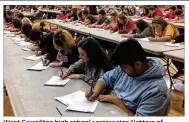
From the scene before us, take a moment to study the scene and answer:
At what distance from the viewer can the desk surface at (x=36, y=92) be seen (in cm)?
100

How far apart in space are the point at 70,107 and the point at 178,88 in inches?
58.6

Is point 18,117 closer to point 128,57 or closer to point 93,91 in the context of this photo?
point 93,91

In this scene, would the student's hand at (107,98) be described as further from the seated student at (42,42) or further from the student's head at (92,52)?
the seated student at (42,42)

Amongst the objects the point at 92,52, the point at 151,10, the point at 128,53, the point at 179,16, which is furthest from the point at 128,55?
the point at 151,10

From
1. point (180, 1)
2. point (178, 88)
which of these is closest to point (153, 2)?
point (180, 1)

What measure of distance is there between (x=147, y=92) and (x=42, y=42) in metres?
1.60

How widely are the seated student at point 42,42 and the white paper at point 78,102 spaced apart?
1.02m

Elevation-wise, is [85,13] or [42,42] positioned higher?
[85,13]

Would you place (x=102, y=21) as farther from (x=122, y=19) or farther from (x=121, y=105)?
(x=121, y=105)

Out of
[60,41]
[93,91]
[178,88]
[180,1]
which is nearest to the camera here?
[93,91]

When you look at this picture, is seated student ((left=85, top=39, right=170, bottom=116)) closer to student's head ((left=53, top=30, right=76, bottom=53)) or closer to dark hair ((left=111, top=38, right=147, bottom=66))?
dark hair ((left=111, top=38, right=147, bottom=66))

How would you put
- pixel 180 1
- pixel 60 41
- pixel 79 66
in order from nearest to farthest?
1. pixel 180 1
2. pixel 79 66
3. pixel 60 41

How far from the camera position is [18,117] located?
0.98 m

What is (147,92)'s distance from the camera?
36.1 inches
